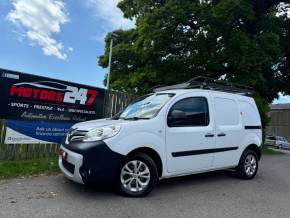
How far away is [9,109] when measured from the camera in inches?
297

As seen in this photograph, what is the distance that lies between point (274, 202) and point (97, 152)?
10.8 ft

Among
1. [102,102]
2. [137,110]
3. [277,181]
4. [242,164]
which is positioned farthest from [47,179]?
[277,181]

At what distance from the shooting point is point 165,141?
559 cm

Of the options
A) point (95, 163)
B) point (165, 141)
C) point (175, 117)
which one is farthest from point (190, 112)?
point (95, 163)

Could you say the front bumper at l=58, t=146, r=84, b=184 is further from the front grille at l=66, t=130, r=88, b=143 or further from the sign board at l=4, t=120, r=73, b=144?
the sign board at l=4, t=120, r=73, b=144

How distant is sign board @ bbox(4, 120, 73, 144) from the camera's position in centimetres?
752

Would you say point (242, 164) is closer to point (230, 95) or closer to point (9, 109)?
point (230, 95)

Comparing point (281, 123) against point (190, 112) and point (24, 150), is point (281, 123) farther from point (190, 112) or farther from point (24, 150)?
point (24, 150)

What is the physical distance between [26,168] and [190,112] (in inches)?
154

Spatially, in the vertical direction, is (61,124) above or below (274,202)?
above

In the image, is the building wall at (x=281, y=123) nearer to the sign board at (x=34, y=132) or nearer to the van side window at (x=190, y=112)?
the sign board at (x=34, y=132)

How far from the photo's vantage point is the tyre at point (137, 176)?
520cm

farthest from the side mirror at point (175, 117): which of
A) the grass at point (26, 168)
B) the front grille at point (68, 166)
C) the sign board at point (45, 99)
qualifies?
the sign board at point (45, 99)

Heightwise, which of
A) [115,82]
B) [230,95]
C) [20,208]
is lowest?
[20,208]
